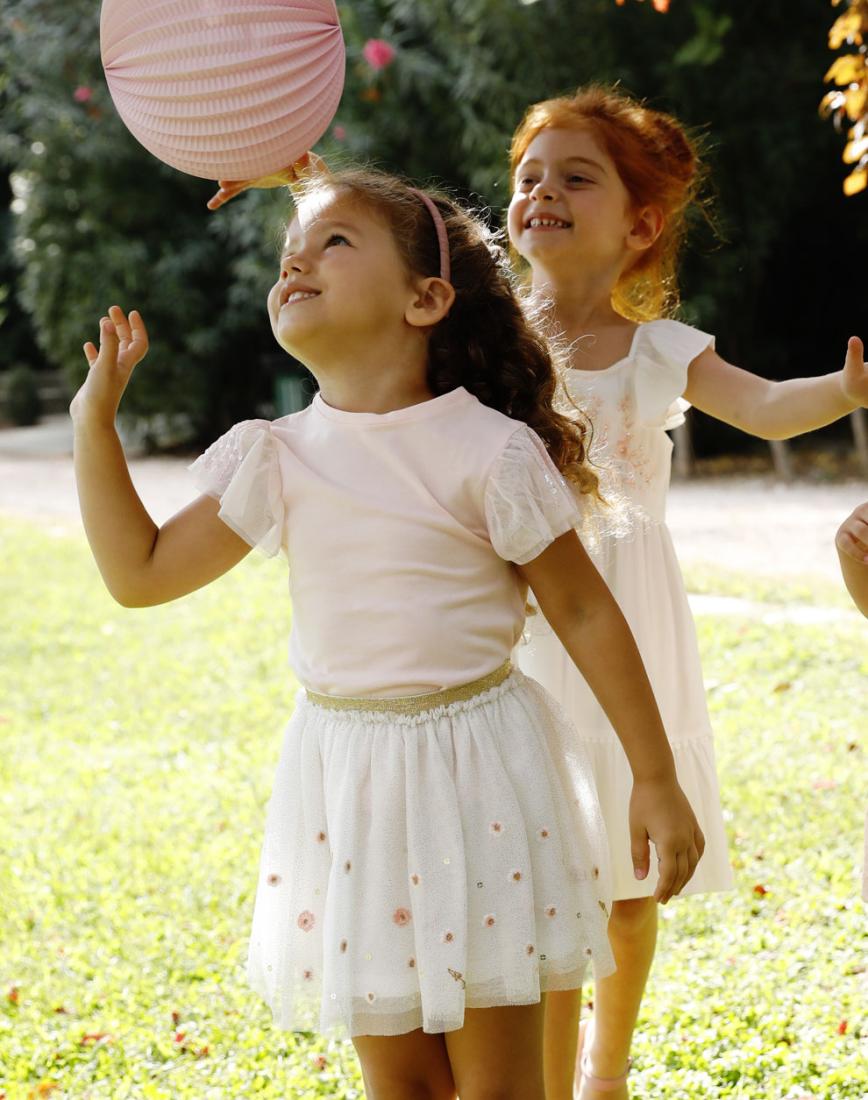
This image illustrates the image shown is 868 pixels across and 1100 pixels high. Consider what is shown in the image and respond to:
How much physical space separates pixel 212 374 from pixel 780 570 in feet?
28.7

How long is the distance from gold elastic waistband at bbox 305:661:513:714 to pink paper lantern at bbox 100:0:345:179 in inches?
29.8

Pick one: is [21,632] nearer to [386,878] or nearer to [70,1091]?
[70,1091]

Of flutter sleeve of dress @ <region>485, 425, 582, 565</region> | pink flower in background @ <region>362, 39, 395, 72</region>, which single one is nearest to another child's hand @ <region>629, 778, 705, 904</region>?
flutter sleeve of dress @ <region>485, 425, 582, 565</region>

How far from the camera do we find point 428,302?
1852 millimetres

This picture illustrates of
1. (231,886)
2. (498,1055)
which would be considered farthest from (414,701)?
(231,886)

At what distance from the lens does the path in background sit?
768 cm

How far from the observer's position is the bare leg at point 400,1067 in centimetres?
182

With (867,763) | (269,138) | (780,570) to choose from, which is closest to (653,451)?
(269,138)

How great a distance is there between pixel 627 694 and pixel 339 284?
66 centimetres

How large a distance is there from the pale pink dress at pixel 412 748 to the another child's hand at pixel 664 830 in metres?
0.09

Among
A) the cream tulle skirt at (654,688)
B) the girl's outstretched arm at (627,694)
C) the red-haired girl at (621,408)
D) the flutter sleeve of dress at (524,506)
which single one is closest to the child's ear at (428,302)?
the flutter sleeve of dress at (524,506)

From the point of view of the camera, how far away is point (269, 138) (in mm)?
1901

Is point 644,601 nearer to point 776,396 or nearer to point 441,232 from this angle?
point 776,396

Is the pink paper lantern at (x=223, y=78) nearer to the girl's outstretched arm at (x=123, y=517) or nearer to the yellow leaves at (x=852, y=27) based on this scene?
the girl's outstretched arm at (x=123, y=517)
